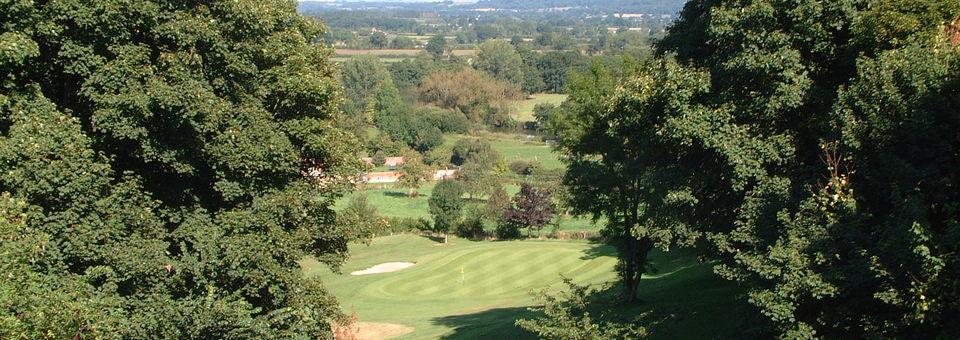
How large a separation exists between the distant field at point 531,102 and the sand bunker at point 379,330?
94.5 metres

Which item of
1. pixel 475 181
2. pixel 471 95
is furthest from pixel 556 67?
pixel 475 181

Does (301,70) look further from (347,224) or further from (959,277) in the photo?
(959,277)

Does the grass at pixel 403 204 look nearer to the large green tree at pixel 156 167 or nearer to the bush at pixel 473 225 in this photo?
the bush at pixel 473 225

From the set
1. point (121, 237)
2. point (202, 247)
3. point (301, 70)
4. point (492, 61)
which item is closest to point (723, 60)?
point (301, 70)

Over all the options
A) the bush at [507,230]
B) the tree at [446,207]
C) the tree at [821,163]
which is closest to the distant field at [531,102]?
the tree at [446,207]

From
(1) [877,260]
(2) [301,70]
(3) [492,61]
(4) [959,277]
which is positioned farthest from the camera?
(3) [492,61]

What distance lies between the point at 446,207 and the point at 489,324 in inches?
1315

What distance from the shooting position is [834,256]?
12.7m

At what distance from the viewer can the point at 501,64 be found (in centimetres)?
16100

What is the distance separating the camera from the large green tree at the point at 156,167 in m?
13.8

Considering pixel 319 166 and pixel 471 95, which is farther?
pixel 471 95

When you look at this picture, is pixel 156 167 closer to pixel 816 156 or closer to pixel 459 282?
pixel 816 156

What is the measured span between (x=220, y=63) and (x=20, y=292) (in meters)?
6.03

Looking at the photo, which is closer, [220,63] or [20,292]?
[20,292]
